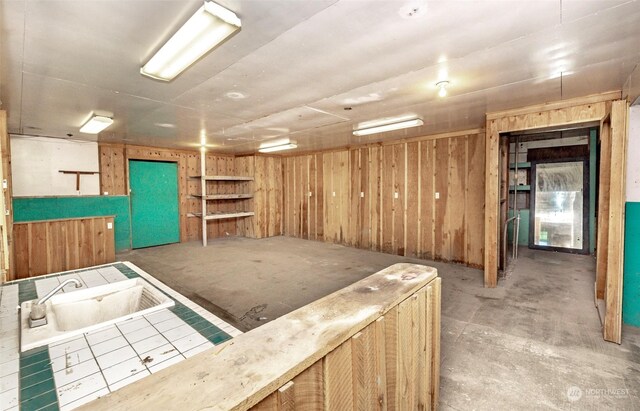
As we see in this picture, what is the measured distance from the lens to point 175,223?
707cm

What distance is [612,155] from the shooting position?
252 cm

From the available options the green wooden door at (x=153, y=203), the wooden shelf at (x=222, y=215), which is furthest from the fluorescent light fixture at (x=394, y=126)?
the green wooden door at (x=153, y=203)

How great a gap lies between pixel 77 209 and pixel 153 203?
194 centimetres

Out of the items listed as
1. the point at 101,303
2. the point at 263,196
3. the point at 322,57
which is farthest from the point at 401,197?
the point at 101,303

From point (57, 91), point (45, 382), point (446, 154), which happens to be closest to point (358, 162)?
point (446, 154)

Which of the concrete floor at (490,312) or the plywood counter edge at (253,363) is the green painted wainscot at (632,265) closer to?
the concrete floor at (490,312)

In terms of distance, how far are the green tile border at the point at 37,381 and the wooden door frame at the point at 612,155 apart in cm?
392

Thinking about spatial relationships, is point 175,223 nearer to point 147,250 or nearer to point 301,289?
point 147,250

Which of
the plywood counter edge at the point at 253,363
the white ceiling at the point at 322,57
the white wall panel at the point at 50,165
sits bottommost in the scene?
the plywood counter edge at the point at 253,363

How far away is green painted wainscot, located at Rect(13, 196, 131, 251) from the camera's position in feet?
13.8

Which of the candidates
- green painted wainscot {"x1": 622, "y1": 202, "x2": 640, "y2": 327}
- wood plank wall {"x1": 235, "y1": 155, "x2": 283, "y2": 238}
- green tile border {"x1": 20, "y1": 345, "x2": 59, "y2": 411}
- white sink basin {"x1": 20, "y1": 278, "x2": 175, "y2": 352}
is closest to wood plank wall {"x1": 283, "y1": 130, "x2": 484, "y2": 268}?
wood plank wall {"x1": 235, "y1": 155, "x2": 283, "y2": 238}

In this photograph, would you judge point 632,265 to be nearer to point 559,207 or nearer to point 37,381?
point 559,207

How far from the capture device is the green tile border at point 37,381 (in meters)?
1.00
